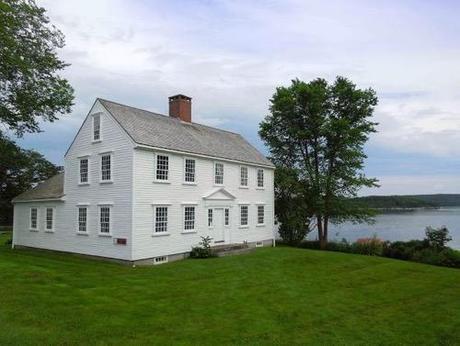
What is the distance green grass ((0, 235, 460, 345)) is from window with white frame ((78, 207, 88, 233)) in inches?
134

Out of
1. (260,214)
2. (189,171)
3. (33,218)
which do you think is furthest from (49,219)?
(260,214)

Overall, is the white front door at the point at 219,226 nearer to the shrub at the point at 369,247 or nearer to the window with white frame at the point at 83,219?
the window with white frame at the point at 83,219

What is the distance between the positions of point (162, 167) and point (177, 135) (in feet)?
12.6

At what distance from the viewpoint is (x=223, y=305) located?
14016 millimetres

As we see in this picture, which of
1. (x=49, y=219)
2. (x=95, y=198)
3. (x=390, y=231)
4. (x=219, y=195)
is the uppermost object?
(x=219, y=195)

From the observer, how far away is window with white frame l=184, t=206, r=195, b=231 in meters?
26.5

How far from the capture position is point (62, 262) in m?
23.1

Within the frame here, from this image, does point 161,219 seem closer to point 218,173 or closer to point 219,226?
point 219,226

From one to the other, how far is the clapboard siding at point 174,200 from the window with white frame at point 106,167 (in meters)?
2.45

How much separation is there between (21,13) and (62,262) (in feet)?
50.7

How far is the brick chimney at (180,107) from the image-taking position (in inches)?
1270

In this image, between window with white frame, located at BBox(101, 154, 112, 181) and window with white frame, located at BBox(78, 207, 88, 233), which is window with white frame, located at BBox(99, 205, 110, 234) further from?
window with white frame, located at BBox(101, 154, 112, 181)

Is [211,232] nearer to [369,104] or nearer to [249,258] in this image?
[249,258]

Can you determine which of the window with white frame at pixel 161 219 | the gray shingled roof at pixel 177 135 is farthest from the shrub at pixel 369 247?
the window with white frame at pixel 161 219
